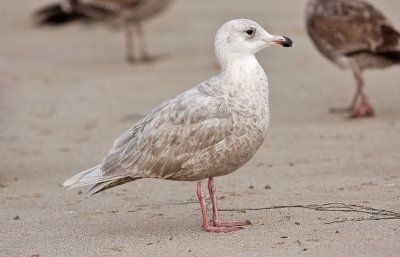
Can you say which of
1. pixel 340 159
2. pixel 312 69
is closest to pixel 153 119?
pixel 340 159

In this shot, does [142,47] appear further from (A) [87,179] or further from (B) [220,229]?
(B) [220,229]

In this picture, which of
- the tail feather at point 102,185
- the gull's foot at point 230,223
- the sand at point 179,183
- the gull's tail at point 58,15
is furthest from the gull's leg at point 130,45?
the gull's foot at point 230,223

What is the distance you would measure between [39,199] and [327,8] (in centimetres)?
464

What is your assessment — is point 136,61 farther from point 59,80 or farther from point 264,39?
point 264,39

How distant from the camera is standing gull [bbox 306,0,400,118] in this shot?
11.0 meters

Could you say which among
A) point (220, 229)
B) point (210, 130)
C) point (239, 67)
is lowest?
point (220, 229)

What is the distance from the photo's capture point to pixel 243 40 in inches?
280

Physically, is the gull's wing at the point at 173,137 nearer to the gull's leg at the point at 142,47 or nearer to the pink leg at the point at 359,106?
the pink leg at the point at 359,106

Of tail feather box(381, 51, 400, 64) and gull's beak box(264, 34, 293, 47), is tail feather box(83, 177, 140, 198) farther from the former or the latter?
tail feather box(381, 51, 400, 64)

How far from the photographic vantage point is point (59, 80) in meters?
13.8

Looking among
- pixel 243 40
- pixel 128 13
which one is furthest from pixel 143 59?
pixel 243 40

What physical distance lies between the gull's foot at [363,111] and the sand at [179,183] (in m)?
0.12

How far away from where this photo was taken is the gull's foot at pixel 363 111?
10836mm

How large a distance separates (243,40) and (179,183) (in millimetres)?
1879
